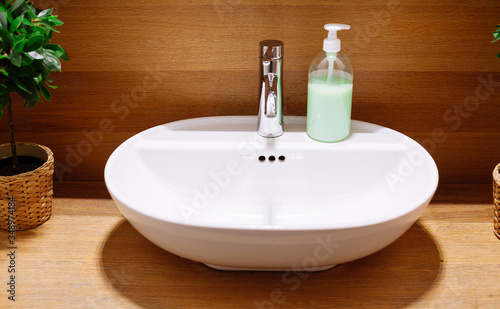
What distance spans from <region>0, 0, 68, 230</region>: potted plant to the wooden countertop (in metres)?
0.05

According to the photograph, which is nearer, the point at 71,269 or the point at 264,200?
the point at 71,269

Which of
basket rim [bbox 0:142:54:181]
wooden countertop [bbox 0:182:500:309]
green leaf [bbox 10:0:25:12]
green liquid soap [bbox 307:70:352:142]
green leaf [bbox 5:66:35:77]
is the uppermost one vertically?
green leaf [bbox 10:0:25:12]

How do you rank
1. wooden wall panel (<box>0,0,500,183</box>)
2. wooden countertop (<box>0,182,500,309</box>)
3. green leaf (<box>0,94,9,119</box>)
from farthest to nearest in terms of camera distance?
wooden wall panel (<box>0,0,500,183</box>) → green leaf (<box>0,94,9,119</box>) → wooden countertop (<box>0,182,500,309</box>)

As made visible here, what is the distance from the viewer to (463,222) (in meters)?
1.04

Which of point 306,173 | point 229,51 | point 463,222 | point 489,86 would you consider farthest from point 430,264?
point 229,51

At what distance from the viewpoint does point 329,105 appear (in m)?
1.00

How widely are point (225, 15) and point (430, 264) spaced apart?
0.60 metres

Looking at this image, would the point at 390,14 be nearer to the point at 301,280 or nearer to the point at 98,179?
the point at 301,280

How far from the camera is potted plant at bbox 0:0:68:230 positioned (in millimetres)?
896

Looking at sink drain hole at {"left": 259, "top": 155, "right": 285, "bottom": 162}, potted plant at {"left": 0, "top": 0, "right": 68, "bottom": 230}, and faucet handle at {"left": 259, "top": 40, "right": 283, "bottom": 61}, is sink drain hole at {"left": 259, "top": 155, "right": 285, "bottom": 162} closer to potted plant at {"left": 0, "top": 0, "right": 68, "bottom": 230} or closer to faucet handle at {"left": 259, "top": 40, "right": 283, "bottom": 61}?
faucet handle at {"left": 259, "top": 40, "right": 283, "bottom": 61}

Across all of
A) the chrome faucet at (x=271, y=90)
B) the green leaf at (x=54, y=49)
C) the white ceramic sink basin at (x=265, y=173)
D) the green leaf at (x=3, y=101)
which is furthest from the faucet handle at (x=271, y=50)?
the green leaf at (x=3, y=101)

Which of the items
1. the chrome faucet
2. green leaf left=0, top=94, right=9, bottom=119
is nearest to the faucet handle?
the chrome faucet

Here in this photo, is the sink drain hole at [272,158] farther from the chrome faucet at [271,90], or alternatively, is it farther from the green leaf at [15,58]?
the green leaf at [15,58]

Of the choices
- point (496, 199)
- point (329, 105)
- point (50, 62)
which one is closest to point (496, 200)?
point (496, 199)
